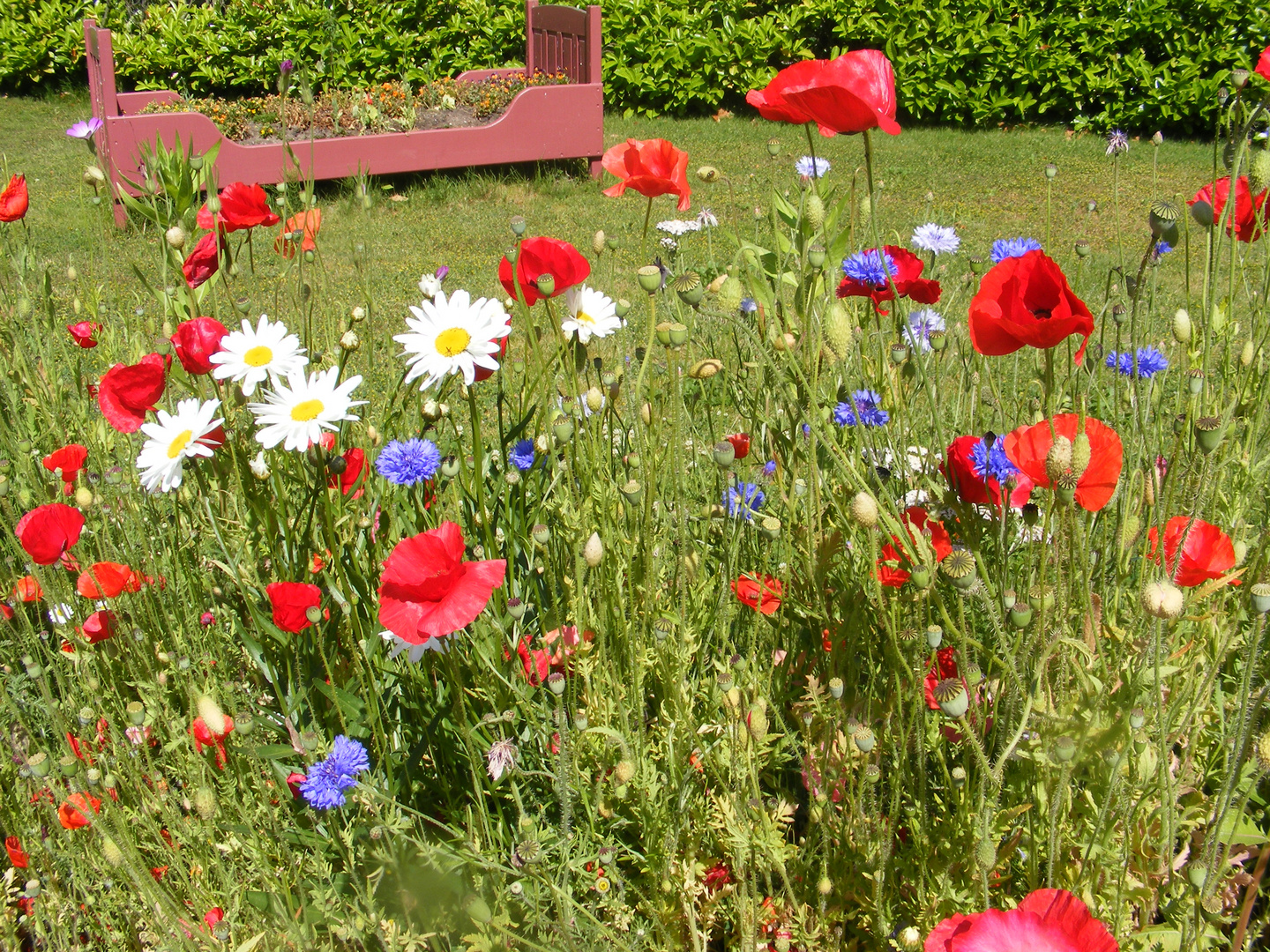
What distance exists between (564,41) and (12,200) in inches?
244

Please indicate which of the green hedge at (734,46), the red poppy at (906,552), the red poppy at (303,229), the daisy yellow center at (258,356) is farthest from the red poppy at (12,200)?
the green hedge at (734,46)

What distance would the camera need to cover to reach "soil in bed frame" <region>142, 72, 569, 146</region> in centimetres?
659

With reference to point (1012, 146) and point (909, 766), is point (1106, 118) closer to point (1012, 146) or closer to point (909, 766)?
point (1012, 146)

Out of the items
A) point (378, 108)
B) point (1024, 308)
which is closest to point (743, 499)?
point (1024, 308)

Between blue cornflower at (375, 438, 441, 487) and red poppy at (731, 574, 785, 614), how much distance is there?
520mm

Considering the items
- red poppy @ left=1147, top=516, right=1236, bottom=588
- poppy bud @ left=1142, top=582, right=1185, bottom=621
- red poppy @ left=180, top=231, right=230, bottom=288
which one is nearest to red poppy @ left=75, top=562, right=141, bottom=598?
red poppy @ left=180, top=231, right=230, bottom=288

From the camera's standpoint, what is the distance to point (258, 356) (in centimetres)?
141

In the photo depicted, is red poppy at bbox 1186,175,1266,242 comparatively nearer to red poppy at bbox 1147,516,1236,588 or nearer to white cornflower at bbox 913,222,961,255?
red poppy at bbox 1147,516,1236,588

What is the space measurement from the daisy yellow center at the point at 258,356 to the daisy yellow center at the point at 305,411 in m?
0.12

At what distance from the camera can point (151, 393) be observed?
1.42 metres

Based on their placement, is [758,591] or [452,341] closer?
[452,341]

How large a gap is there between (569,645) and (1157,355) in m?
1.39

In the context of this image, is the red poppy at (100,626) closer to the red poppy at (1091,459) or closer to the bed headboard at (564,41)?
the red poppy at (1091,459)

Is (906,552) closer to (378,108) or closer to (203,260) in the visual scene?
(203,260)
